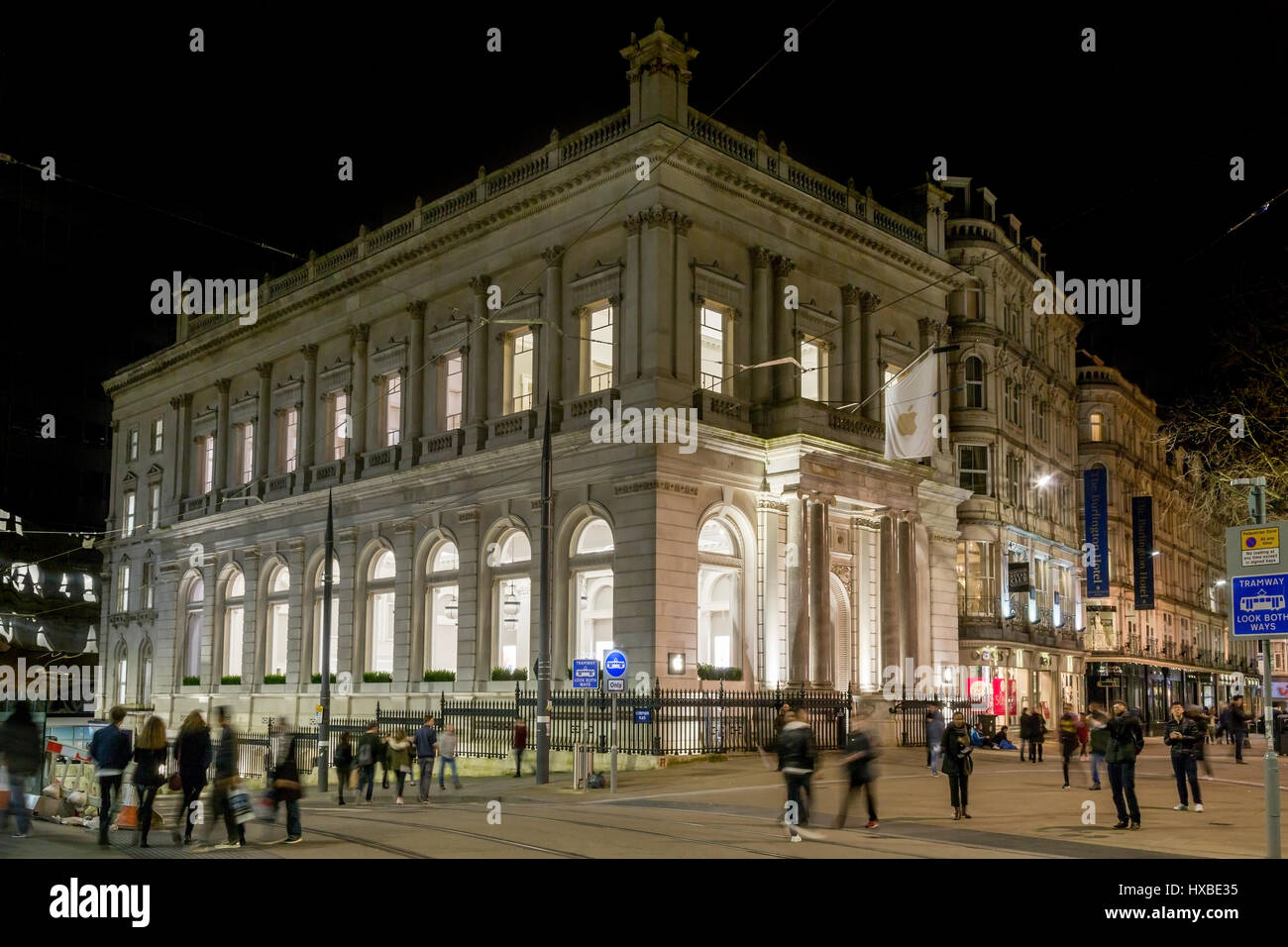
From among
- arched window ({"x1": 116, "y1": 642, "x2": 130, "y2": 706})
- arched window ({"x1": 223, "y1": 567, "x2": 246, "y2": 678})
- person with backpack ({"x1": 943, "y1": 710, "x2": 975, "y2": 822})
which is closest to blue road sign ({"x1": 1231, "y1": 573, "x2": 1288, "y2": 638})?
person with backpack ({"x1": 943, "y1": 710, "x2": 975, "y2": 822})

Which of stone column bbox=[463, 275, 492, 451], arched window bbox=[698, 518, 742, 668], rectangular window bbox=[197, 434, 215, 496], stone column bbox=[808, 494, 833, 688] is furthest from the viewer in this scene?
rectangular window bbox=[197, 434, 215, 496]

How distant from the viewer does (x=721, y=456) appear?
36.6m

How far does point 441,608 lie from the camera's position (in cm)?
4253

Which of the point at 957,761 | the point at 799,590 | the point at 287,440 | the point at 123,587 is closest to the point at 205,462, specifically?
the point at 287,440

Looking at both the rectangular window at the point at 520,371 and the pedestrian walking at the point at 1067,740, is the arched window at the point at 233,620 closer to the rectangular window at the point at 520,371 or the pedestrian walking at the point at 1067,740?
the rectangular window at the point at 520,371

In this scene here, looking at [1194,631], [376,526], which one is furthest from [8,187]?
[1194,631]

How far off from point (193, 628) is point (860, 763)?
147 ft

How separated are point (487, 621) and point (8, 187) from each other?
5033 centimetres

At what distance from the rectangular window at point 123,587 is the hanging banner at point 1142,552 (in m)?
51.6

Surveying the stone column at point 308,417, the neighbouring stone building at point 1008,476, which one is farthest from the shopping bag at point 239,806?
the neighbouring stone building at point 1008,476

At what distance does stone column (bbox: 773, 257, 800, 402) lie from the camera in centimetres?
3922

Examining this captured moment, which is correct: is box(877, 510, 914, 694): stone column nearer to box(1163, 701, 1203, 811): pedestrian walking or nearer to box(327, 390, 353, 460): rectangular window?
box(1163, 701, 1203, 811): pedestrian walking

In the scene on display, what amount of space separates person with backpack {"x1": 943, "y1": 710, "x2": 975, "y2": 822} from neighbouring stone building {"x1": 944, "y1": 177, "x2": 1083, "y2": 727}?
3073 cm

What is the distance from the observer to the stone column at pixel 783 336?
39.2 meters
